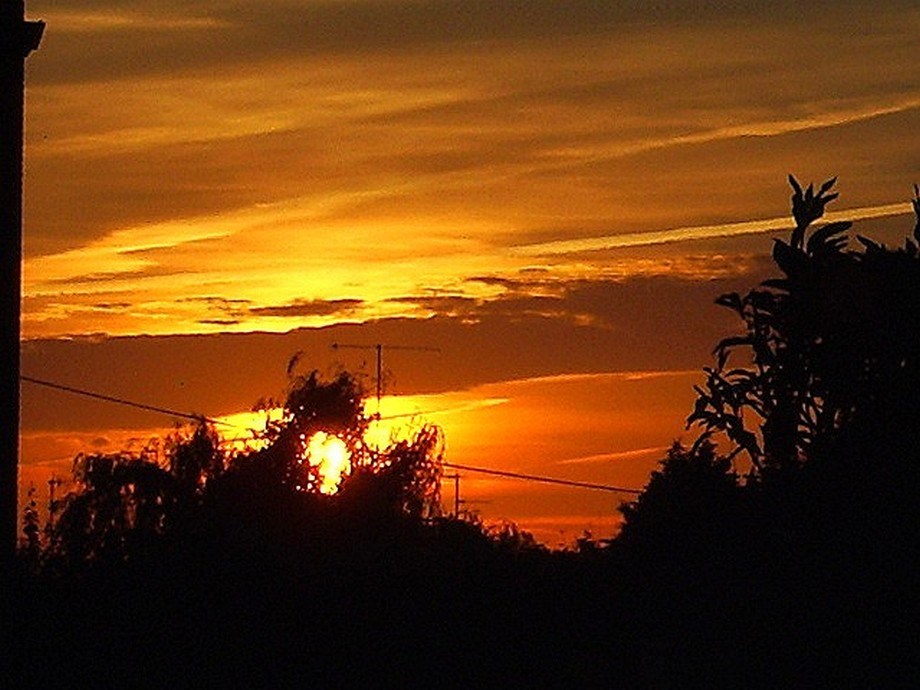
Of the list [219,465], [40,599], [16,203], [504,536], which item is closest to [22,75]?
[16,203]

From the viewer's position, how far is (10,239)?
Result: 2081cm

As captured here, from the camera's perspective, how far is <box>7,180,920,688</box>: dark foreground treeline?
76.1ft

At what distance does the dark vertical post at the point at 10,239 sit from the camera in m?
20.7

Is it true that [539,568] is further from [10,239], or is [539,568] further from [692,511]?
[10,239]

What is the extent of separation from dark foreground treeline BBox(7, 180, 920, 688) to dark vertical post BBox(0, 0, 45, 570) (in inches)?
57.8

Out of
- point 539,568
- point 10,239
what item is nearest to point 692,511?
point 539,568

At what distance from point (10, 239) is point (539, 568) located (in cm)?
1082

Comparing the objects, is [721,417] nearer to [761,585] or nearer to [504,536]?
[761,585]

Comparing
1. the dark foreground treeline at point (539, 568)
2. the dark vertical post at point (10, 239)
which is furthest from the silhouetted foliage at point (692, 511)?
the dark vertical post at point (10, 239)

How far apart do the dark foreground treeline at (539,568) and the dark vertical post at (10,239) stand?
4.82 ft

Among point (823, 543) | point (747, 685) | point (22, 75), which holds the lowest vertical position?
point (747, 685)

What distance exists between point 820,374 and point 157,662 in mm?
9504

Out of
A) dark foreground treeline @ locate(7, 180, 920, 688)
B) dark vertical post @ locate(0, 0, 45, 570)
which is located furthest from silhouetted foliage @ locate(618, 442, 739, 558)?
dark vertical post @ locate(0, 0, 45, 570)

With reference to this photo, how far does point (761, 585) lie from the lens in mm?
27047
